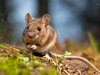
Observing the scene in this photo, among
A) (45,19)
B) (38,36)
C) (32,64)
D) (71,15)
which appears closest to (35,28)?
(38,36)

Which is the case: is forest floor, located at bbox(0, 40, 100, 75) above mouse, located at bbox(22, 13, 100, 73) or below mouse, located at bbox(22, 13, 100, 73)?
below

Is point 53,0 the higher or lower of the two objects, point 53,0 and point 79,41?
the higher

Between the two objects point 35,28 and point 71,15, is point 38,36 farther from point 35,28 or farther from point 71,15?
point 71,15

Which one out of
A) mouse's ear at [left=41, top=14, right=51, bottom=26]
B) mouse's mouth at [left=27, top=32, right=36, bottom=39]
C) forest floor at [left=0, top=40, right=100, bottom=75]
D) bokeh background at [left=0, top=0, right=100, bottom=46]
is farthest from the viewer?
bokeh background at [left=0, top=0, right=100, bottom=46]

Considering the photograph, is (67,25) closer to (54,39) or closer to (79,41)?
(79,41)

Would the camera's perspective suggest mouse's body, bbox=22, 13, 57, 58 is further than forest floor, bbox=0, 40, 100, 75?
Yes

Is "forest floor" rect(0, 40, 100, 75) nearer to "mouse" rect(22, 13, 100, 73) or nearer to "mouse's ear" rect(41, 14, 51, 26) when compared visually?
"mouse" rect(22, 13, 100, 73)

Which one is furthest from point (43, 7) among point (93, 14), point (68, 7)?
point (93, 14)

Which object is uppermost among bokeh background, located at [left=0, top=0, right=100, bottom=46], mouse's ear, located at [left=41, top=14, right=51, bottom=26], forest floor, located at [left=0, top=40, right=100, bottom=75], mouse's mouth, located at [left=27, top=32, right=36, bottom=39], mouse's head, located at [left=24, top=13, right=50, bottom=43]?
bokeh background, located at [left=0, top=0, right=100, bottom=46]

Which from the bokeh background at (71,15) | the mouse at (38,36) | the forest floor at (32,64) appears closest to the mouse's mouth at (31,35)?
the mouse at (38,36)

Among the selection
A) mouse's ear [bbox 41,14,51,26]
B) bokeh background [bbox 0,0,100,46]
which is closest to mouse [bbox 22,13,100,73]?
mouse's ear [bbox 41,14,51,26]

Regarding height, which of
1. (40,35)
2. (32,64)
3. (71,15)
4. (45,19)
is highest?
(71,15)
